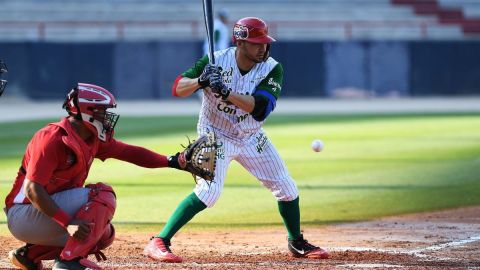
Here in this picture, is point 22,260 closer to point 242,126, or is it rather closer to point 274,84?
point 242,126

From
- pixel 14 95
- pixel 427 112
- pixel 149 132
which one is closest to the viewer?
pixel 149 132

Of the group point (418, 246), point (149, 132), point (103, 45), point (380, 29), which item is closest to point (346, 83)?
point (380, 29)

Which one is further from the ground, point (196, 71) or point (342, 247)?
point (196, 71)

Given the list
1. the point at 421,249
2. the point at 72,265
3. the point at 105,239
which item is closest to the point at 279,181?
the point at 421,249

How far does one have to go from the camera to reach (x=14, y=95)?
2630 cm

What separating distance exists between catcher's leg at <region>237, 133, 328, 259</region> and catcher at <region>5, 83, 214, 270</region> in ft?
4.54

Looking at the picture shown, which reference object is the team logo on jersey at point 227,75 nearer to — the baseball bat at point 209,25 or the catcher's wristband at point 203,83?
the baseball bat at point 209,25

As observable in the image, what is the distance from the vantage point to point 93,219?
586 cm

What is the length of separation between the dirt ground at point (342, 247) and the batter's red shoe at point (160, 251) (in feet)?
0.23

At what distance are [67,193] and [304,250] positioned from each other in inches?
80.2

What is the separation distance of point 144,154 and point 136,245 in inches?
55.9

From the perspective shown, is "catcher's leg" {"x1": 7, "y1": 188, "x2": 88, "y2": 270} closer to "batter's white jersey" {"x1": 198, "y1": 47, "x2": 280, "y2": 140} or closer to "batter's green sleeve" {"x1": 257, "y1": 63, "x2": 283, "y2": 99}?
"batter's white jersey" {"x1": 198, "y1": 47, "x2": 280, "y2": 140}

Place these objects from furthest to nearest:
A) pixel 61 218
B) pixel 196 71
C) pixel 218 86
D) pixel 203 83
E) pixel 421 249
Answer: pixel 421 249 → pixel 196 71 → pixel 203 83 → pixel 218 86 → pixel 61 218

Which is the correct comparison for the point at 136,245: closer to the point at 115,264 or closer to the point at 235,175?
the point at 115,264
